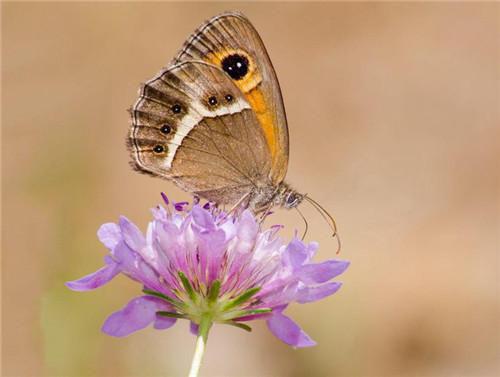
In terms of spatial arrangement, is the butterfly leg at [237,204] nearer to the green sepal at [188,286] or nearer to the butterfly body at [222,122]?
the butterfly body at [222,122]

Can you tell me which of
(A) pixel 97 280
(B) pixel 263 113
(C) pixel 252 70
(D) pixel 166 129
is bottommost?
(A) pixel 97 280

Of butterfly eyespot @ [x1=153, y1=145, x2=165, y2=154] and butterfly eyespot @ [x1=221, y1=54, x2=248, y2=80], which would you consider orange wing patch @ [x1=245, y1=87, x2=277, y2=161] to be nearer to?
butterfly eyespot @ [x1=221, y1=54, x2=248, y2=80]

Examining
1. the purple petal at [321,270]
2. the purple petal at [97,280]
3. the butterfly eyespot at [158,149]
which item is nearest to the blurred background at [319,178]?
the butterfly eyespot at [158,149]

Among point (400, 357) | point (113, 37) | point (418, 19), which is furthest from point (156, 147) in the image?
point (418, 19)

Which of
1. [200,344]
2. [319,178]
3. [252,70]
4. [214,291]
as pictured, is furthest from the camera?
[319,178]

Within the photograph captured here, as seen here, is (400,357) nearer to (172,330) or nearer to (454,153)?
(172,330)

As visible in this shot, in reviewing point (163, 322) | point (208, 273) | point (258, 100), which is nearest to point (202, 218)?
point (208, 273)

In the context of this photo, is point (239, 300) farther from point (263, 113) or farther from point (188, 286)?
point (263, 113)
